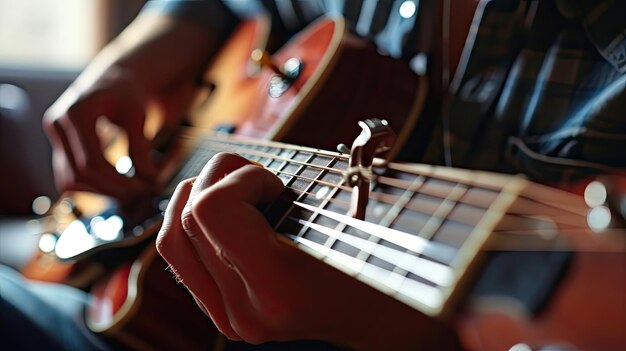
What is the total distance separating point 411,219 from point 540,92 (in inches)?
7.9

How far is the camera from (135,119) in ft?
2.11

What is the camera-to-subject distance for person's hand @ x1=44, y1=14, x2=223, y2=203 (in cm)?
63

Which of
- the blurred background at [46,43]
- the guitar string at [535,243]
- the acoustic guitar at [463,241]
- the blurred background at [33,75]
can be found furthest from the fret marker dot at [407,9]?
the blurred background at [46,43]

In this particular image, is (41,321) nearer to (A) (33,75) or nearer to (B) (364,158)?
(B) (364,158)

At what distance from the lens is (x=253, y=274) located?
298 mm

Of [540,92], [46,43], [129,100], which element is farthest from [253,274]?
[46,43]

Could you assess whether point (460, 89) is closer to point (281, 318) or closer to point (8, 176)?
point (281, 318)

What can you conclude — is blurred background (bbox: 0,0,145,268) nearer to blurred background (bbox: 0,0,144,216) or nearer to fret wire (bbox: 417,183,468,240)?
blurred background (bbox: 0,0,144,216)

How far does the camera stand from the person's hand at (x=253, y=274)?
0.30 m

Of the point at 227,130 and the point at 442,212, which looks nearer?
the point at 442,212

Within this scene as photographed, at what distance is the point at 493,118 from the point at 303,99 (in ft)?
0.44

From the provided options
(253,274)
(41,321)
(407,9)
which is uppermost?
(407,9)

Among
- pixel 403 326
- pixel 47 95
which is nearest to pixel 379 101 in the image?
pixel 403 326

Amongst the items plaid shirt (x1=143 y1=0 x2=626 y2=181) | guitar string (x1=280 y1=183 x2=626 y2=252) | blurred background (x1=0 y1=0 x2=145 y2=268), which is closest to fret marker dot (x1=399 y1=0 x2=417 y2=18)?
plaid shirt (x1=143 y1=0 x2=626 y2=181)
